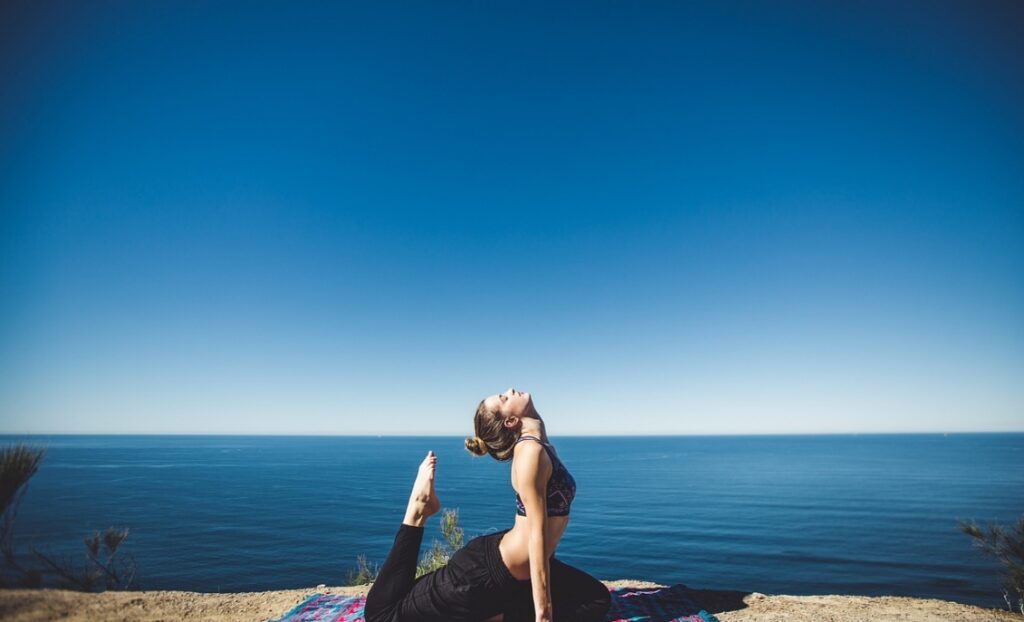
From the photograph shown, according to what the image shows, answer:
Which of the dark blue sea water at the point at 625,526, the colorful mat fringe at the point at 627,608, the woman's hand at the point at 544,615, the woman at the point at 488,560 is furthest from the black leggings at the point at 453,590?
the dark blue sea water at the point at 625,526

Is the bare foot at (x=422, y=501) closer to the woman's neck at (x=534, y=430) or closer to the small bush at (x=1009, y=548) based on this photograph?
the woman's neck at (x=534, y=430)

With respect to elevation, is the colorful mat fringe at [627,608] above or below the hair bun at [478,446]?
below

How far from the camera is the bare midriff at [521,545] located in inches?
149

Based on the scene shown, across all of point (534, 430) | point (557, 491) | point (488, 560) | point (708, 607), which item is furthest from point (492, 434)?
point (708, 607)

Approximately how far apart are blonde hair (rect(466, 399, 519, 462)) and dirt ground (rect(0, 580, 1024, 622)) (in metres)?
4.20

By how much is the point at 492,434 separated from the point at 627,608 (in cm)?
338

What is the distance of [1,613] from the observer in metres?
3.72

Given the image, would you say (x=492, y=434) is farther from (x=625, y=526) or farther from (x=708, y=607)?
(x=625, y=526)

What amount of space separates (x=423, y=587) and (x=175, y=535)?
126 feet

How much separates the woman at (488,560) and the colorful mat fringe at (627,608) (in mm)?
1797

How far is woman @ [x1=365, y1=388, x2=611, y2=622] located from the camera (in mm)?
3777

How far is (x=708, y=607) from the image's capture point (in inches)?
249

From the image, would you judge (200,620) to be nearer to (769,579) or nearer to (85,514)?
(769,579)

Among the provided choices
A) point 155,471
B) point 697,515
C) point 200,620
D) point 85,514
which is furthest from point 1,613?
point 155,471
